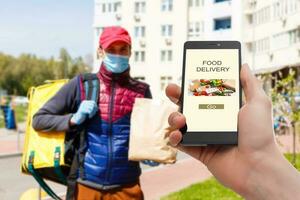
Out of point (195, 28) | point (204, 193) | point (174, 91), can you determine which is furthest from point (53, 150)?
point (195, 28)

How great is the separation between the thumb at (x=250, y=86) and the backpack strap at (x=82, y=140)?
1611 mm

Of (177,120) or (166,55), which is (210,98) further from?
(166,55)

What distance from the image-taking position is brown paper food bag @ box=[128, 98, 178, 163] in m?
3.11

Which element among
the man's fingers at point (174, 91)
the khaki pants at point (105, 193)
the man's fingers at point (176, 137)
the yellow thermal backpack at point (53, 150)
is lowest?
the khaki pants at point (105, 193)

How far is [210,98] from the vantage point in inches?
65.4

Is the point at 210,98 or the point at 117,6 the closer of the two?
the point at 210,98

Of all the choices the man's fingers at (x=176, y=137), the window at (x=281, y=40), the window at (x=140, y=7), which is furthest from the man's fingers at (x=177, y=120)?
the window at (x=140, y=7)

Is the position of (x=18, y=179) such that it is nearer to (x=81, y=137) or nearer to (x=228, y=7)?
(x=81, y=137)

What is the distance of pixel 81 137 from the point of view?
3189 mm

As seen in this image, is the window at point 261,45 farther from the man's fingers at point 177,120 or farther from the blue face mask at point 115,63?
the man's fingers at point 177,120

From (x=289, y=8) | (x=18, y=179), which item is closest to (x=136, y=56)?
(x=289, y=8)

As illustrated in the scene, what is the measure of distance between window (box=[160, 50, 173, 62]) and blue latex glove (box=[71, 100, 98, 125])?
37.8 m

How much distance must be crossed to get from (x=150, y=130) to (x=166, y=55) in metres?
38.2

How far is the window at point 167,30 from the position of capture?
1636 inches
